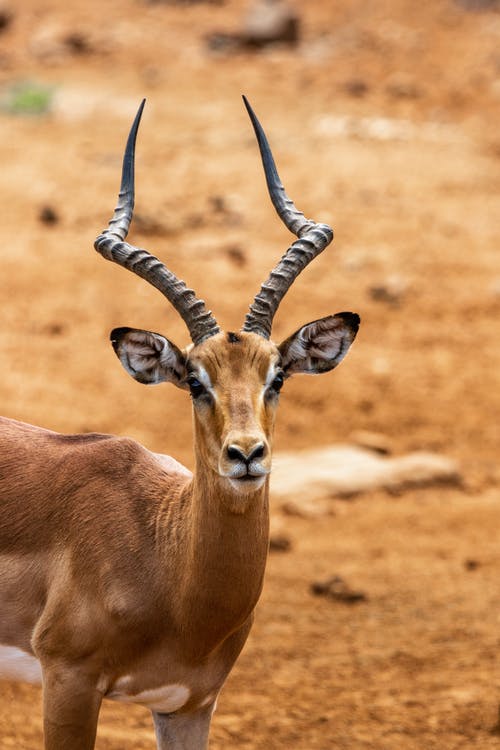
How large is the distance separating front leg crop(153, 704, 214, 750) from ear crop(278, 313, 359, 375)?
1.90m

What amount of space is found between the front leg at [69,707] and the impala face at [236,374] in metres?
1.23

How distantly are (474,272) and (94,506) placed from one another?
42.0 feet

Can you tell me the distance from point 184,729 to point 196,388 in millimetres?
1967

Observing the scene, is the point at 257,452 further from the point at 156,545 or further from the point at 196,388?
the point at 156,545

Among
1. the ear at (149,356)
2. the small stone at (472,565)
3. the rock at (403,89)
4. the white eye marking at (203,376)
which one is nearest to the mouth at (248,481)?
the white eye marking at (203,376)

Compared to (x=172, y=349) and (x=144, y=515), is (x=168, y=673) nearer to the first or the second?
(x=144, y=515)

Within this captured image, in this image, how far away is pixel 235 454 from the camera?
19.2ft

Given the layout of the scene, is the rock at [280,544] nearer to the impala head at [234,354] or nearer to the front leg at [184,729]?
the front leg at [184,729]

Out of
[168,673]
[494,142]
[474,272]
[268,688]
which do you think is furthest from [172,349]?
[494,142]

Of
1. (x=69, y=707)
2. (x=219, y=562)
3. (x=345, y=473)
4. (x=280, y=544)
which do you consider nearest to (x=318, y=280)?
(x=345, y=473)

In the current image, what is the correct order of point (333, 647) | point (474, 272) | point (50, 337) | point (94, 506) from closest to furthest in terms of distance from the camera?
point (94, 506)
point (333, 647)
point (50, 337)
point (474, 272)

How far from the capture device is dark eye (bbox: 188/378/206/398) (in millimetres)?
6328

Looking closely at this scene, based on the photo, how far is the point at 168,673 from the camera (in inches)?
257

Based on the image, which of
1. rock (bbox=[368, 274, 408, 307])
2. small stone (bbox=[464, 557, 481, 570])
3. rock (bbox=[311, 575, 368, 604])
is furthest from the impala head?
rock (bbox=[368, 274, 408, 307])
